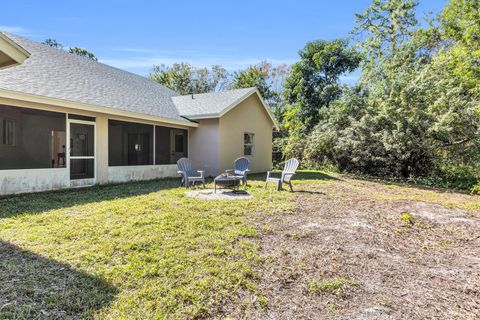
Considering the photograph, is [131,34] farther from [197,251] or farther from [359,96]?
[197,251]

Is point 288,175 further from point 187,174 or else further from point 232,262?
point 232,262

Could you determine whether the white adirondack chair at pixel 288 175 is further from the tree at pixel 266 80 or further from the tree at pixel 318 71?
the tree at pixel 266 80

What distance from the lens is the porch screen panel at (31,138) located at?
7516 millimetres

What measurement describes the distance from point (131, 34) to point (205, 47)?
862 centimetres

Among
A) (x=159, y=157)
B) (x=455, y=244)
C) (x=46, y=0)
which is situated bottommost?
(x=455, y=244)

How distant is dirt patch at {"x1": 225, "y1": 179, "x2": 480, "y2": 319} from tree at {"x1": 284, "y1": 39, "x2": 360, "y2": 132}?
1377 centimetres

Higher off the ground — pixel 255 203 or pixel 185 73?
pixel 185 73

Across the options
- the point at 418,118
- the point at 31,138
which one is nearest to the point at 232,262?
the point at 31,138

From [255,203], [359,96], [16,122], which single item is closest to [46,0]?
[16,122]

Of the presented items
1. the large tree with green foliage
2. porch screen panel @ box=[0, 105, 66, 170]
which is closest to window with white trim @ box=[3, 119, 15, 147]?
porch screen panel @ box=[0, 105, 66, 170]

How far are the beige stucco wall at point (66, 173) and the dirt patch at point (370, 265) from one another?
6306 millimetres

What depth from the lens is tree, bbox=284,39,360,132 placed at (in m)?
19.1

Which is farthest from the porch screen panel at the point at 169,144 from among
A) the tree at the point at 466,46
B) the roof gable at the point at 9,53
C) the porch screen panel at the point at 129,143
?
the tree at the point at 466,46

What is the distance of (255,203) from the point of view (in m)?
6.85
